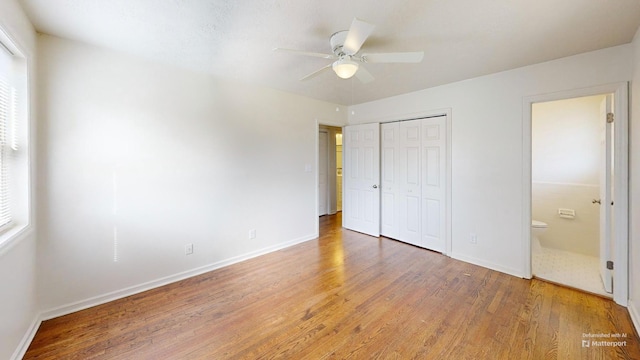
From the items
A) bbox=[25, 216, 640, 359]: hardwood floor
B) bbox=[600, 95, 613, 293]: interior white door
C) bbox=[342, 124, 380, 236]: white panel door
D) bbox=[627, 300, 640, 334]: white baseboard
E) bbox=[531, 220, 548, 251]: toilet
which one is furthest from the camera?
bbox=[342, 124, 380, 236]: white panel door

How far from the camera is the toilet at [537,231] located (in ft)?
11.2

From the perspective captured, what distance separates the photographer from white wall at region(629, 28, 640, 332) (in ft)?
6.54

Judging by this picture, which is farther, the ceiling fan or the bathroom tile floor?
the bathroom tile floor

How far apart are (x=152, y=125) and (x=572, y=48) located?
4139 mm

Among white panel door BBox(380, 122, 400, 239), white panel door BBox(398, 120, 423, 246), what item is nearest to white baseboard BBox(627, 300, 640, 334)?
white panel door BBox(398, 120, 423, 246)

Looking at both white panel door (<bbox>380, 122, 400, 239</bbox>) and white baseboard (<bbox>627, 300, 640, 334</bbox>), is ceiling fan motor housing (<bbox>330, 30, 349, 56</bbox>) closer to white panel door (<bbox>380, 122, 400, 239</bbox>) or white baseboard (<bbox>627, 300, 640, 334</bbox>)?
white panel door (<bbox>380, 122, 400, 239</bbox>)

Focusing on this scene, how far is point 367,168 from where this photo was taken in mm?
4434

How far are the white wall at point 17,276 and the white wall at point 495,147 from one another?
402 cm

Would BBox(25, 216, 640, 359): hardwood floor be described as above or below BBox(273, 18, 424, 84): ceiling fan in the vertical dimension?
below

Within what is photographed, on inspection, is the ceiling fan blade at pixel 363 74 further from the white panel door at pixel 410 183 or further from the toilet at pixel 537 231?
the toilet at pixel 537 231

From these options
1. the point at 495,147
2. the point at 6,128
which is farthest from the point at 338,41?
the point at 6,128

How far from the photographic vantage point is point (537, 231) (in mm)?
3461

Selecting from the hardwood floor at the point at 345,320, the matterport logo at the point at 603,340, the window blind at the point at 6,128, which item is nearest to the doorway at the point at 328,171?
the hardwood floor at the point at 345,320

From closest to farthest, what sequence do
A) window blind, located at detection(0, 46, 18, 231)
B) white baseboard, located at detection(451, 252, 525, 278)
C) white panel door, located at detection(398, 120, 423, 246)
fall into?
window blind, located at detection(0, 46, 18, 231)
white baseboard, located at detection(451, 252, 525, 278)
white panel door, located at detection(398, 120, 423, 246)
